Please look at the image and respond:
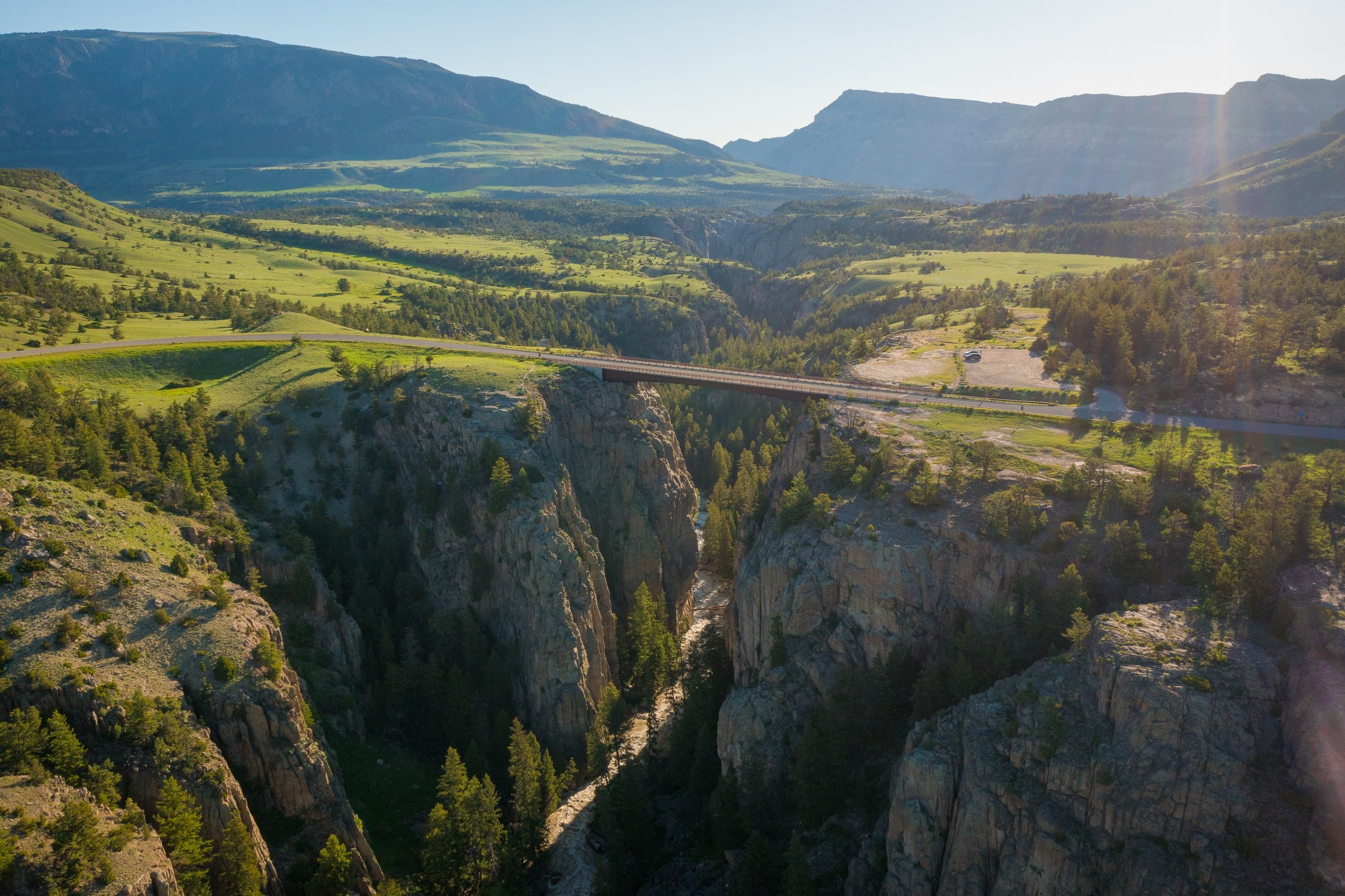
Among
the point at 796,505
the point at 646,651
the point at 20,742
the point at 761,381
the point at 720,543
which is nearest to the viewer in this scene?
the point at 20,742

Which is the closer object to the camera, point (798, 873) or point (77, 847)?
point (77, 847)

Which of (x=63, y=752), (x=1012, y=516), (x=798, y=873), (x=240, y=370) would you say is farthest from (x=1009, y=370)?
(x=240, y=370)

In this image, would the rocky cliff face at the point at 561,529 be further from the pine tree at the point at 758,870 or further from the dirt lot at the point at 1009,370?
the dirt lot at the point at 1009,370

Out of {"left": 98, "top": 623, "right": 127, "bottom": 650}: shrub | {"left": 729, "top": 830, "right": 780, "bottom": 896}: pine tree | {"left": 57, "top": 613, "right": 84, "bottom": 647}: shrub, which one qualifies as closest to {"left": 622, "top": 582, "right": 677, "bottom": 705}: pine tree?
{"left": 729, "top": 830, "right": 780, "bottom": 896}: pine tree

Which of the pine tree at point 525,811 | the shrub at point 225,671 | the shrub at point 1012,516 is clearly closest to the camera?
the shrub at point 225,671

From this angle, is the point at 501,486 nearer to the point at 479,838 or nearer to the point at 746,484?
the point at 479,838

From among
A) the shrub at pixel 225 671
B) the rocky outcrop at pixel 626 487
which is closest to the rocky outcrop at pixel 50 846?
the shrub at pixel 225 671

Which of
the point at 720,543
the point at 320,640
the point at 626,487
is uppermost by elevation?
the point at 626,487
